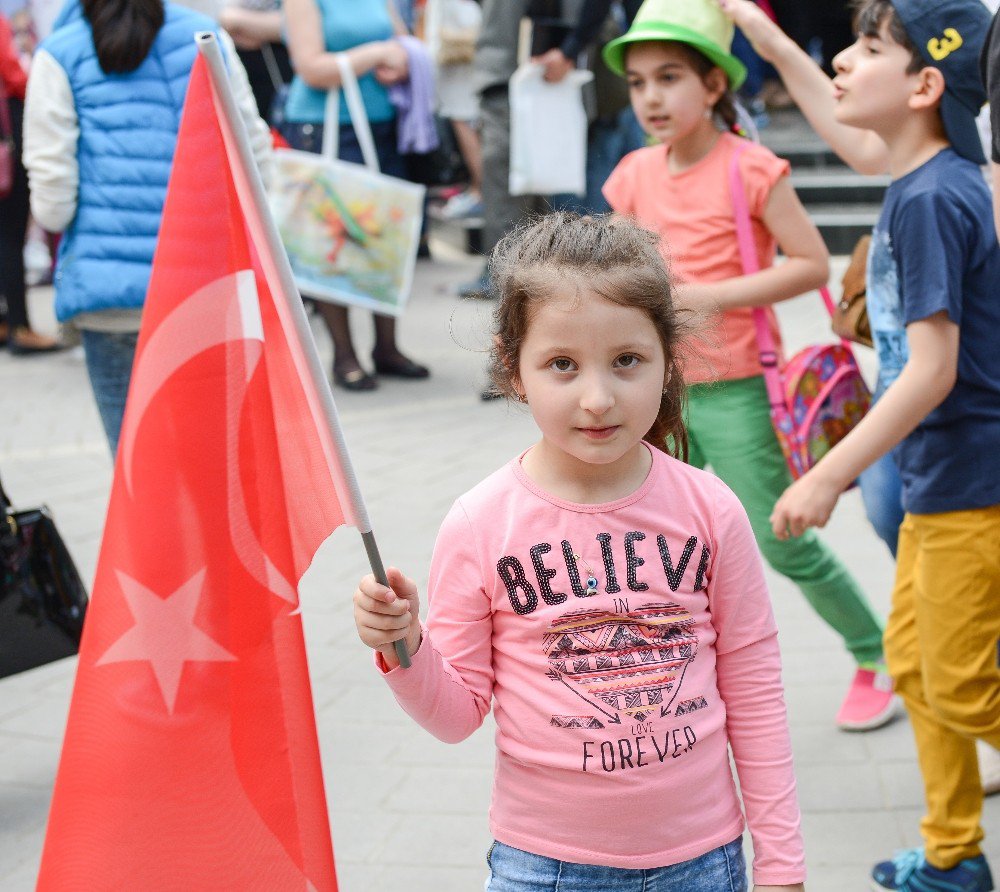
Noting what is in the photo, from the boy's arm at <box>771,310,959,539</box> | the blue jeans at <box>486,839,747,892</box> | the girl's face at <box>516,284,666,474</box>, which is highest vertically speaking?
the girl's face at <box>516,284,666,474</box>

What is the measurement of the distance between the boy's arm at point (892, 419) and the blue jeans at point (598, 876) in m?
0.83

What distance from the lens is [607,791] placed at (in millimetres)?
2068

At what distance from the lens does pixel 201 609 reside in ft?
6.64

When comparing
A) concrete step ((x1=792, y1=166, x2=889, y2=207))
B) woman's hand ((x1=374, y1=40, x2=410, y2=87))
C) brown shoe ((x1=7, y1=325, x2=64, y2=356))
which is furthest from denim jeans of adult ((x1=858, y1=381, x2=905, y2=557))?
concrete step ((x1=792, y1=166, x2=889, y2=207))

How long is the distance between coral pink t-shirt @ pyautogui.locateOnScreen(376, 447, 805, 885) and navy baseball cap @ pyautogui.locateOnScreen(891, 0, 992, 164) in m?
1.14

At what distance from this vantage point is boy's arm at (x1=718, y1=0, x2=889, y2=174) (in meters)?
3.63

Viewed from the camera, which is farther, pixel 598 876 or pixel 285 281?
pixel 598 876

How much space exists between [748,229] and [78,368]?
242 inches

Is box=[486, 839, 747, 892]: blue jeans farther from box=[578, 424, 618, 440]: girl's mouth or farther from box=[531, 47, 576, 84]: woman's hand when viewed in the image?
box=[531, 47, 576, 84]: woman's hand

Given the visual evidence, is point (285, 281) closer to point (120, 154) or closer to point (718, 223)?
point (718, 223)

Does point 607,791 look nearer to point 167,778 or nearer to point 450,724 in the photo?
point 450,724

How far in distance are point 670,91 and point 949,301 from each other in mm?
1265

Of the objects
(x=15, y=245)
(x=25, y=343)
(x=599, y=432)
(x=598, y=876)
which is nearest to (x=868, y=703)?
(x=598, y=876)

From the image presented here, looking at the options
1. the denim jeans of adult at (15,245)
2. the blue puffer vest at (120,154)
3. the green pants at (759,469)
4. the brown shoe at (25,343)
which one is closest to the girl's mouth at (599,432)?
the green pants at (759,469)
